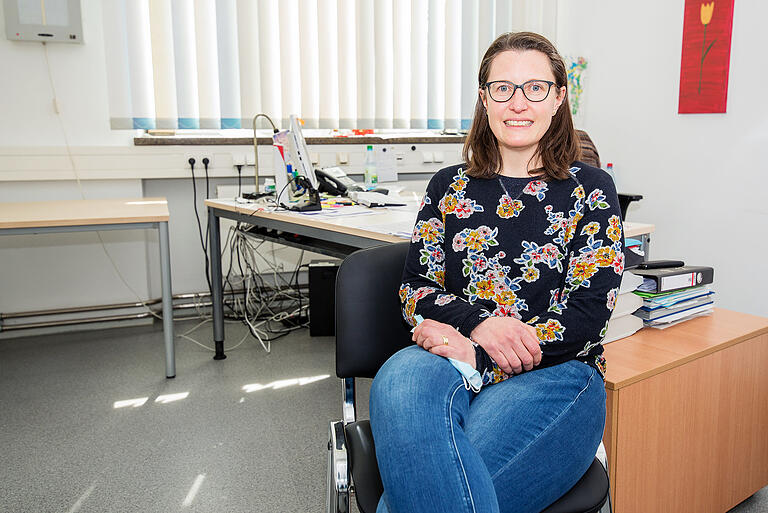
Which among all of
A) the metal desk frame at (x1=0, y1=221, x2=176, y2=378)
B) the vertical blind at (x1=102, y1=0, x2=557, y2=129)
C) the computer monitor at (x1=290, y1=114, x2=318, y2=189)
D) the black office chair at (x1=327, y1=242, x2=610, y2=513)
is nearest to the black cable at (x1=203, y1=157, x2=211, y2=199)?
the vertical blind at (x1=102, y1=0, x2=557, y2=129)

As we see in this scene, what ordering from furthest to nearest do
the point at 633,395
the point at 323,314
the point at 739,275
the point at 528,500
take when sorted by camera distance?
the point at 323,314 → the point at 739,275 → the point at 633,395 → the point at 528,500

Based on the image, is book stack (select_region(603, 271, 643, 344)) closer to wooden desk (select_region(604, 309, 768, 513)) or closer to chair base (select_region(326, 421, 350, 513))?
wooden desk (select_region(604, 309, 768, 513))

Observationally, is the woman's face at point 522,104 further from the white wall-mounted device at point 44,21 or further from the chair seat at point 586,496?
the white wall-mounted device at point 44,21

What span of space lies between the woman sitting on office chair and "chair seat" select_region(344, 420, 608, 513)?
20mm

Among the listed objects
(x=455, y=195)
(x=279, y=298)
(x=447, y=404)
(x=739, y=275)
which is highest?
→ (x=455, y=195)

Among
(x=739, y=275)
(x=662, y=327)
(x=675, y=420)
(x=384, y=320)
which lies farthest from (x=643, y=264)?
(x=739, y=275)

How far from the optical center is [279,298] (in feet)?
12.5

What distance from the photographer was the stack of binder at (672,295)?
4.98ft

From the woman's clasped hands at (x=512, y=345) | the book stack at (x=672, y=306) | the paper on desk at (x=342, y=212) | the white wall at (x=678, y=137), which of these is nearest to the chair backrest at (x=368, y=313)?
the woman's clasped hands at (x=512, y=345)

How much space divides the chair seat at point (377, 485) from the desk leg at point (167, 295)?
68.5 inches

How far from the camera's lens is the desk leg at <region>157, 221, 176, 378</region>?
2611 millimetres

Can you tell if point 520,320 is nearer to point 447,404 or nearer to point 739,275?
point 447,404

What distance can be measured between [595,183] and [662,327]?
55 cm

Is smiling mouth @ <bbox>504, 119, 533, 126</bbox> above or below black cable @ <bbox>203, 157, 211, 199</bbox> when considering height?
above
